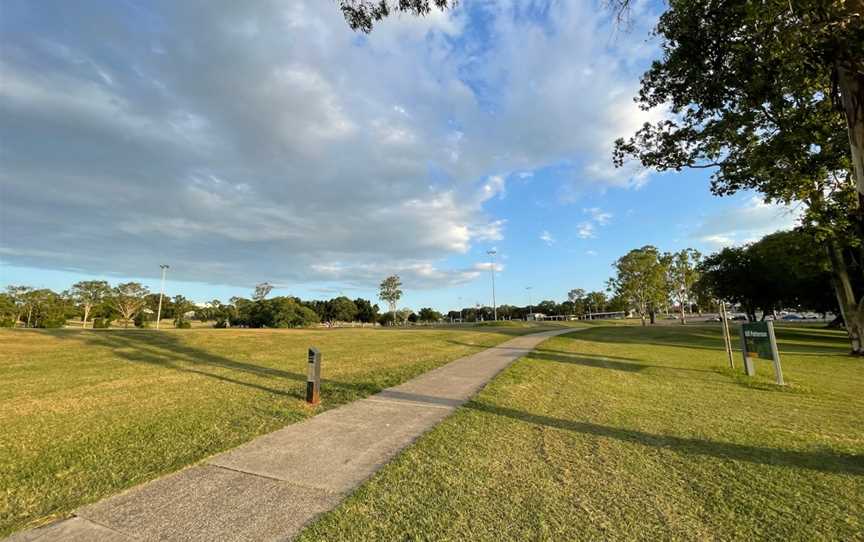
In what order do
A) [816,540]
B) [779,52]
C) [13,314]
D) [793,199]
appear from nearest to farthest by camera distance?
1. [816,540]
2. [779,52]
3. [793,199]
4. [13,314]

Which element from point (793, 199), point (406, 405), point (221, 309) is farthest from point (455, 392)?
point (221, 309)

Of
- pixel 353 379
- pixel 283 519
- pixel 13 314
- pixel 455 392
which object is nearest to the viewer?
pixel 283 519

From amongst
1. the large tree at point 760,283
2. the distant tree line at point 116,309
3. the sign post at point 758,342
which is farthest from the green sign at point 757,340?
the distant tree line at point 116,309

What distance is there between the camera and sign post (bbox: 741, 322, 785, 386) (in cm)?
973

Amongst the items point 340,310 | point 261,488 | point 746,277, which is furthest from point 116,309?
point 746,277

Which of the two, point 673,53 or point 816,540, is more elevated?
point 673,53

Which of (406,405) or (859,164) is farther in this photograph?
(406,405)

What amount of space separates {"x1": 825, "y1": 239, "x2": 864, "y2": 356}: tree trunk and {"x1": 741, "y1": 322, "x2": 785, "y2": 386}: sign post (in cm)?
1099

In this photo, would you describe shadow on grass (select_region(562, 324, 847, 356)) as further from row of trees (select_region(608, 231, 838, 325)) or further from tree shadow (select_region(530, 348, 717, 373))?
tree shadow (select_region(530, 348, 717, 373))

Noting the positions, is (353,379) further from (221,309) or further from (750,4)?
(221,309)

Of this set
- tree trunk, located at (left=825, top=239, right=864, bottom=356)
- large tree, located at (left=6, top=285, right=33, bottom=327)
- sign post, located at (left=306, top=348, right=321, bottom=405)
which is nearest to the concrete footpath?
sign post, located at (left=306, top=348, right=321, bottom=405)

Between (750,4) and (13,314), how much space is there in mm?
85449

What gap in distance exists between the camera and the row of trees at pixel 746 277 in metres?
22.0

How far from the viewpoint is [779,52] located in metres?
6.10
